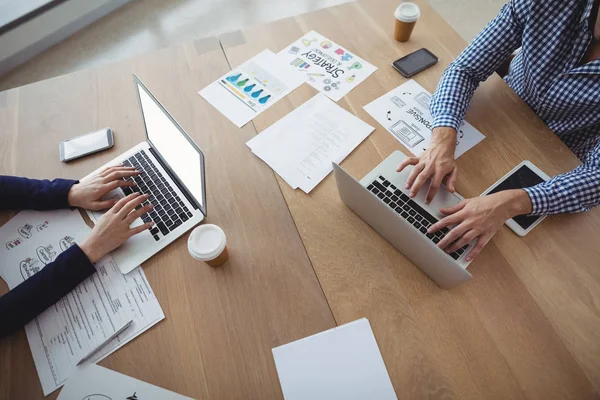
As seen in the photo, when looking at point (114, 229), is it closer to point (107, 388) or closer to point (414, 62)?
point (107, 388)

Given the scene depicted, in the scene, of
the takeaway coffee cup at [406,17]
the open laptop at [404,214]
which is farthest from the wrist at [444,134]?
the takeaway coffee cup at [406,17]

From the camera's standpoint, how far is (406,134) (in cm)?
102

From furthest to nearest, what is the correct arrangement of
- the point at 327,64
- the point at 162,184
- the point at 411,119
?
the point at 327,64 < the point at 411,119 < the point at 162,184

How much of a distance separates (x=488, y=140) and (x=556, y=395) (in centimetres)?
63

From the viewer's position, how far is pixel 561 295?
768mm

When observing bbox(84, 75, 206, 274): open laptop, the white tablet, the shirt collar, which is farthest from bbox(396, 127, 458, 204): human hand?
bbox(84, 75, 206, 274): open laptop

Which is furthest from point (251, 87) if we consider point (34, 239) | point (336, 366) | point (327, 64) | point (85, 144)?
point (336, 366)

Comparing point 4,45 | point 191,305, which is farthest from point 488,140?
point 4,45

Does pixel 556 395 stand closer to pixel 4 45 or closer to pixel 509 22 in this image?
pixel 509 22

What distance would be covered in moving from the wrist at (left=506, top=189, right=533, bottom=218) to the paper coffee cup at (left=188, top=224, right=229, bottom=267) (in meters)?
0.69

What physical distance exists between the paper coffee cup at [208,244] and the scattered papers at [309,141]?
0.26 metres

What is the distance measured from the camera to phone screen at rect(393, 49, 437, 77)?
1.12 metres

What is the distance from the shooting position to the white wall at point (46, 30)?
200 cm

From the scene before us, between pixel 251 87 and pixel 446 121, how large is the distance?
0.60 metres
